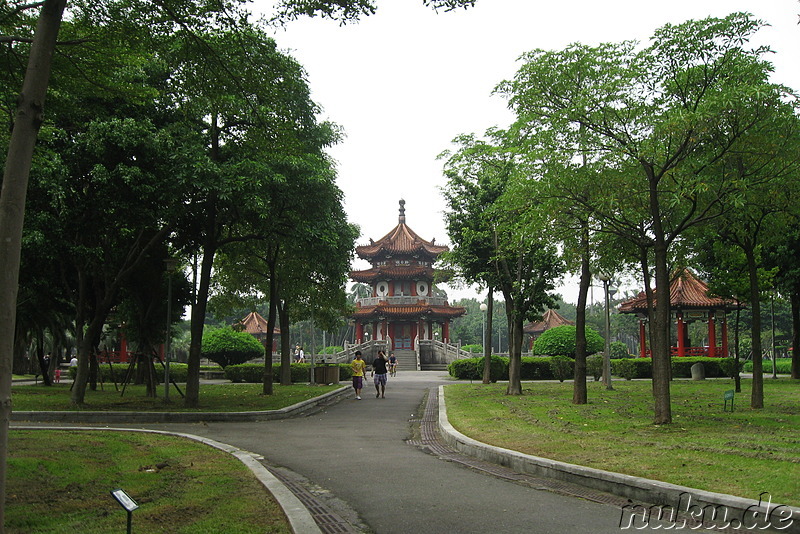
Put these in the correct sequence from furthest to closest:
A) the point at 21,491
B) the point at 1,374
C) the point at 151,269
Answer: the point at 151,269, the point at 21,491, the point at 1,374

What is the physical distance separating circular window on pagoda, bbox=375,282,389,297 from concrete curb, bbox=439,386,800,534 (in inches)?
1907

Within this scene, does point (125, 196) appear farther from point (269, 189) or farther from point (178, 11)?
point (178, 11)

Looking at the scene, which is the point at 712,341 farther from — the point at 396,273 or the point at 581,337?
the point at 581,337

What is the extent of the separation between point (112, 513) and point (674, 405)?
14.9 m

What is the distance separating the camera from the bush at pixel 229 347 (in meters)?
40.3

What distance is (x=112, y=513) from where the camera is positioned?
597 centimetres

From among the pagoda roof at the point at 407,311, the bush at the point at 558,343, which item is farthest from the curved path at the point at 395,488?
the pagoda roof at the point at 407,311

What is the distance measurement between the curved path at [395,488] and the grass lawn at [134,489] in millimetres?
677

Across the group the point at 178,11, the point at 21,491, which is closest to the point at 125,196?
the point at 178,11

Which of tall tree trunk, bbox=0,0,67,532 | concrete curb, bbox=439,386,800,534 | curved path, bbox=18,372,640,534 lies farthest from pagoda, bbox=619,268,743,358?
tall tree trunk, bbox=0,0,67,532

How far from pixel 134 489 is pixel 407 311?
4800 centimetres

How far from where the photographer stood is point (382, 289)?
58.2 m

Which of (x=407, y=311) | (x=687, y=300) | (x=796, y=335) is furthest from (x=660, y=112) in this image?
(x=407, y=311)

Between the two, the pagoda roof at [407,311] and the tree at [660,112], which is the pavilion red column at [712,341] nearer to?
the pagoda roof at [407,311]
